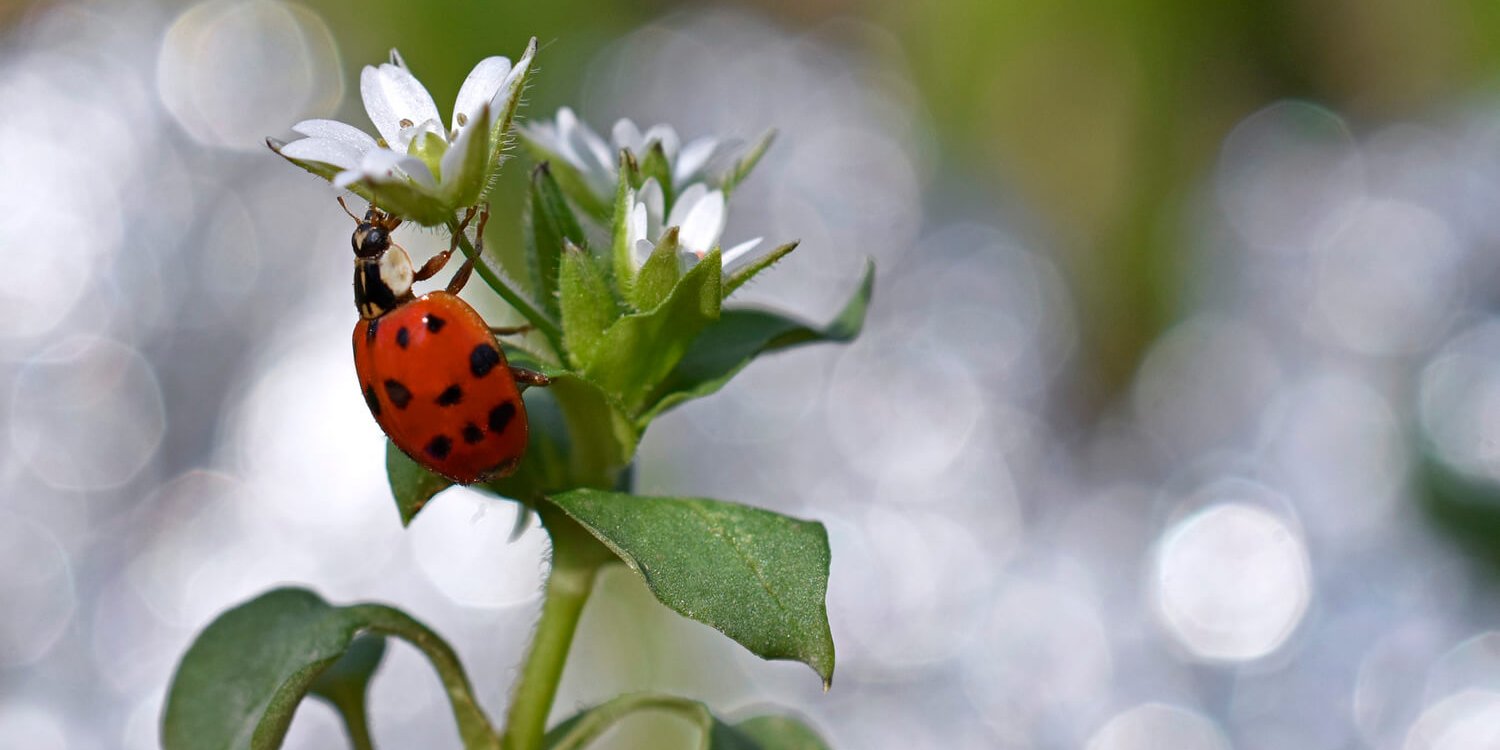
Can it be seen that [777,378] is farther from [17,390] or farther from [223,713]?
[223,713]

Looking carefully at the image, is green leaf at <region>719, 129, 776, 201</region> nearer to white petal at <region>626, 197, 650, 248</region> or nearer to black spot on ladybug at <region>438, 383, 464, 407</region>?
white petal at <region>626, 197, 650, 248</region>

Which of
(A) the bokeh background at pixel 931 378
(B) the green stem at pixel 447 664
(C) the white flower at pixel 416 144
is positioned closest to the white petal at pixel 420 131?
(C) the white flower at pixel 416 144

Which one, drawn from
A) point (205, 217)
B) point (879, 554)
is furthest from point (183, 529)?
point (879, 554)

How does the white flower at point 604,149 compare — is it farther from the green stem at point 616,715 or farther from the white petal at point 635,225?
the green stem at point 616,715

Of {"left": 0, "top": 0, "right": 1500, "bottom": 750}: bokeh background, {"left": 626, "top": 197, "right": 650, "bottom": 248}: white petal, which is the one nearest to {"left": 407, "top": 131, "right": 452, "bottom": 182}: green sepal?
{"left": 626, "top": 197, "right": 650, "bottom": 248}: white petal

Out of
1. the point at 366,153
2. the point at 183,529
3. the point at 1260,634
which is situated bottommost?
→ the point at 1260,634

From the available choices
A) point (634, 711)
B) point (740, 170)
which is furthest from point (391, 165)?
point (634, 711)
